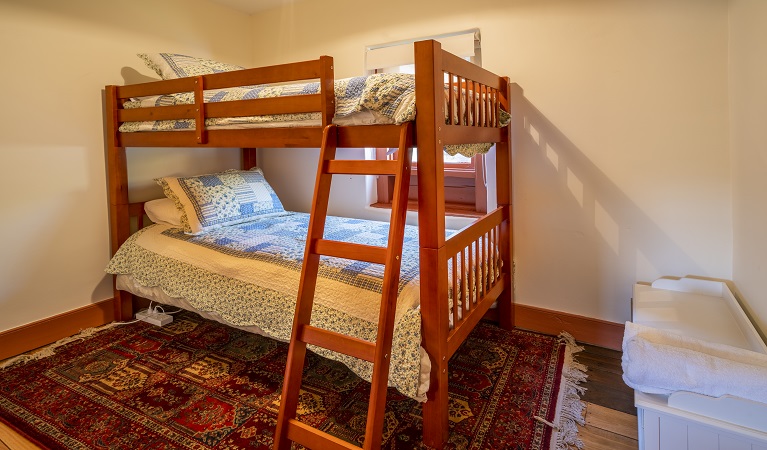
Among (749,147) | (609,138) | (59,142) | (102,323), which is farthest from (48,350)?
(749,147)

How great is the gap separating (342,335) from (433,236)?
492 mm

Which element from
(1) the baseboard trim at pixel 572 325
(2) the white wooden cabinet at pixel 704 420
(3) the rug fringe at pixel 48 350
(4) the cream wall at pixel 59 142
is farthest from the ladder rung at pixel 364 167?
(3) the rug fringe at pixel 48 350

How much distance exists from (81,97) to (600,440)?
10.8 ft

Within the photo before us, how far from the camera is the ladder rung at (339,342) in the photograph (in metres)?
1.49

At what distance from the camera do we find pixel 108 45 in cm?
275

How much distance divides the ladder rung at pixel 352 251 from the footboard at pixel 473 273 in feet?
0.99

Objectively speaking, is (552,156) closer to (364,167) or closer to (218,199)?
(364,167)

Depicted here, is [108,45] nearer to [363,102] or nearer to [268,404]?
[363,102]

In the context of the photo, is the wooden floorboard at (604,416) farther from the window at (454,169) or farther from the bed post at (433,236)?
the window at (454,169)

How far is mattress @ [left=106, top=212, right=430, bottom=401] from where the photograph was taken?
66.2 inches

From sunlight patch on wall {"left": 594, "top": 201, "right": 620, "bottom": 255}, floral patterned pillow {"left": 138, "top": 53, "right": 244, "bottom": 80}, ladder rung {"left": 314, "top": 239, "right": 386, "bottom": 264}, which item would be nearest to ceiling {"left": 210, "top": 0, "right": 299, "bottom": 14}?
floral patterned pillow {"left": 138, "top": 53, "right": 244, "bottom": 80}

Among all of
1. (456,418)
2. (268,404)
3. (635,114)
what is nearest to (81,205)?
(268,404)

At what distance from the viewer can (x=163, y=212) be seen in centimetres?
283

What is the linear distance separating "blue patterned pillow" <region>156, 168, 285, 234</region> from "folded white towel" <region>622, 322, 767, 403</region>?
238 cm
